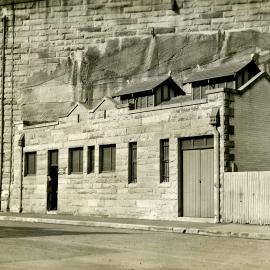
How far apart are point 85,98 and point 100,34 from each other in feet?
12.6

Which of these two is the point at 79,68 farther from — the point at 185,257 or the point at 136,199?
the point at 185,257

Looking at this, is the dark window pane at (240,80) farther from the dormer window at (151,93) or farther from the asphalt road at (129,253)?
the asphalt road at (129,253)

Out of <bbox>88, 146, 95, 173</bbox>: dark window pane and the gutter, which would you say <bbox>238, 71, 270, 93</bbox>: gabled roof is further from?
<bbox>88, 146, 95, 173</bbox>: dark window pane

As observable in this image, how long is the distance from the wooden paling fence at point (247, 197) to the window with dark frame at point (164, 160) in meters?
2.99

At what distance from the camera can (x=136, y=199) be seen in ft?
76.1

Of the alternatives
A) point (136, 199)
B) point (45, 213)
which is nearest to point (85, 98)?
point (45, 213)

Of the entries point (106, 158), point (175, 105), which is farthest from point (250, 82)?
point (106, 158)

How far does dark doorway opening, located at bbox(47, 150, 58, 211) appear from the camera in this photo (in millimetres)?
27656

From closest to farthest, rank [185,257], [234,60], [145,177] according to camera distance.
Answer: [185,257], [145,177], [234,60]

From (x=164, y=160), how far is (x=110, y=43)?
11788 millimetres

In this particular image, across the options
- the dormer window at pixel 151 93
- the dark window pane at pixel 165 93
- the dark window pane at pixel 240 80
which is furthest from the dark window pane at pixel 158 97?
the dark window pane at pixel 240 80

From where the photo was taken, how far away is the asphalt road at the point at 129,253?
352 inches

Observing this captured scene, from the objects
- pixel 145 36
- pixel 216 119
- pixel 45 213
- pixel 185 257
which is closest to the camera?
pixel 185 257

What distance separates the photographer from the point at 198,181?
2120 centimetres
